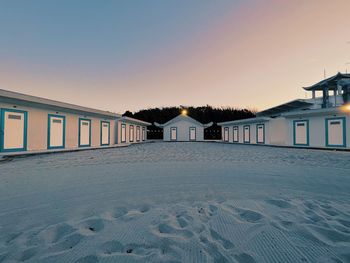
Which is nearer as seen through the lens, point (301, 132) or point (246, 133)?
point (301, 132)

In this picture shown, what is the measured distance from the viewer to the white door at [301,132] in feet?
39.9

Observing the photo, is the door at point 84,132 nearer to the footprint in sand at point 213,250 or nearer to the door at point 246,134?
the footprint in sand at point 213,250

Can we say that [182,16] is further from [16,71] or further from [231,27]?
[16,71]

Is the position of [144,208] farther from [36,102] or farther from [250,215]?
[36,102]

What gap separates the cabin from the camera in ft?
24.8

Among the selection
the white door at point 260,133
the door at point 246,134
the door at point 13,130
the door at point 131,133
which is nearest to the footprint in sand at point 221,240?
the door at point 13,130

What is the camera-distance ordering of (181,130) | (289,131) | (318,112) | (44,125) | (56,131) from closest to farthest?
(44,125) → (56,131) → (318,112) → (289,131) → (181,130)

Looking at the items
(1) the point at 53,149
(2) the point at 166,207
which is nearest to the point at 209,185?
(2) the point at 166,207

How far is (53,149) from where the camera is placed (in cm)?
942

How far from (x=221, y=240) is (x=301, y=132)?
1471 centimetres

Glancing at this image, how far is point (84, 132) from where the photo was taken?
11680 millimetres

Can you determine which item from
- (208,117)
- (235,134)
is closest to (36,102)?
(235,134)

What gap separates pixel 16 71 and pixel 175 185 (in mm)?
17221

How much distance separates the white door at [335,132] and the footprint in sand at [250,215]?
13185 mm
